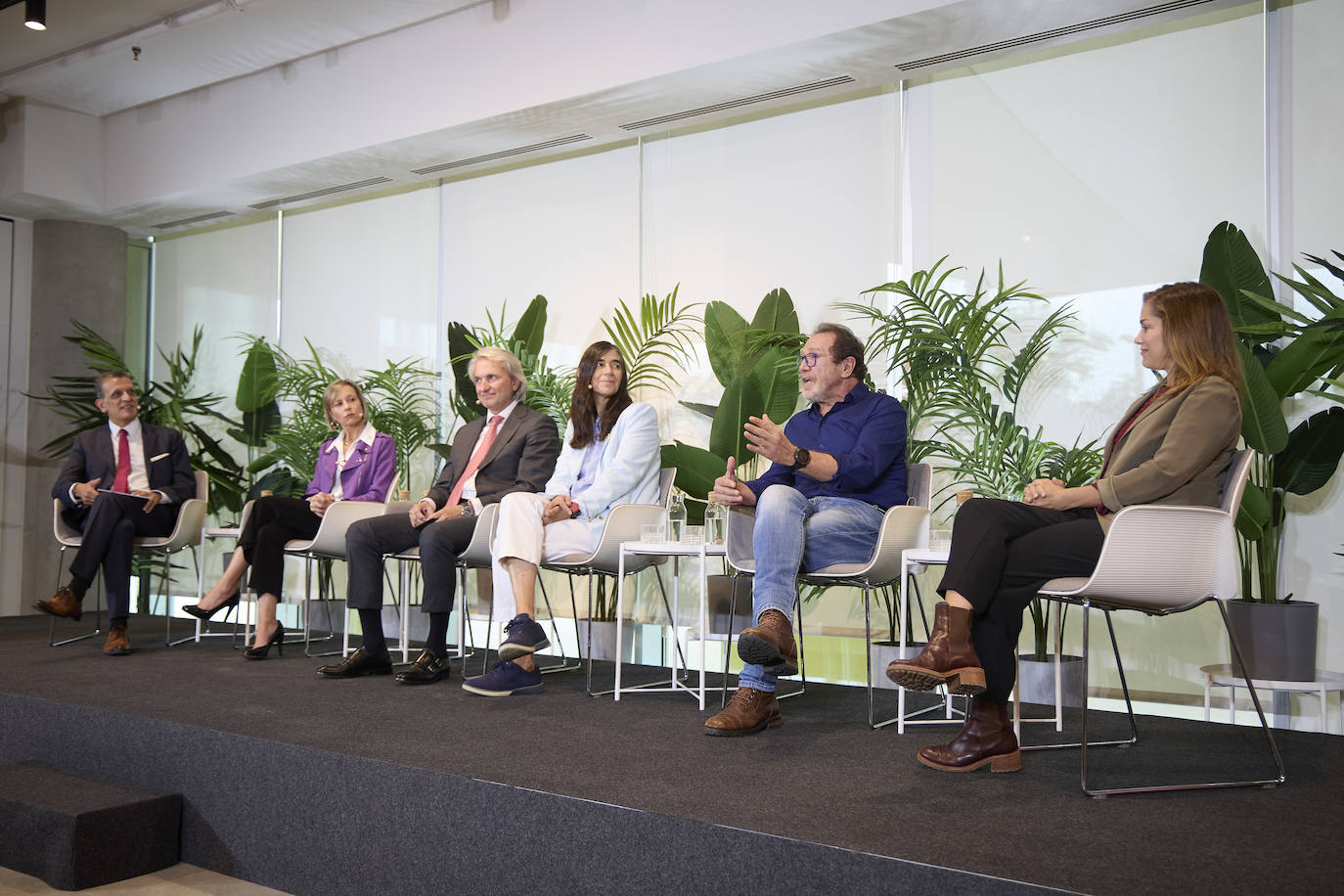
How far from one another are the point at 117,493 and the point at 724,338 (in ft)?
9.45

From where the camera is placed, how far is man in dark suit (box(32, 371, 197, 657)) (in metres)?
4.84

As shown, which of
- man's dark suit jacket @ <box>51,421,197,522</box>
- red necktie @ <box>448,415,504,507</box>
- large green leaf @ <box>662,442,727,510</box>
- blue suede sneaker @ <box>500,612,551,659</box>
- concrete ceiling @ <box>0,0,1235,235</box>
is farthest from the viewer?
man's dark suit jacket @ <box>51,421,197,522</box>

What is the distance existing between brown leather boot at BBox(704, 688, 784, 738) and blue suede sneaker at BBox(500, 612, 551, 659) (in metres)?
0.84

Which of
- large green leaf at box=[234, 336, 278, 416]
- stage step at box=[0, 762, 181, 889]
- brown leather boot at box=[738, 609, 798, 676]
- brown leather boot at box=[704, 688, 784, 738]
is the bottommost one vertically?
stage step at box=[0, 762, 181, 889]

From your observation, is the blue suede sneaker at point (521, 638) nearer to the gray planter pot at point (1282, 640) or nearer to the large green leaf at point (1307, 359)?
→ the gray planter pot at point (1282, 640)

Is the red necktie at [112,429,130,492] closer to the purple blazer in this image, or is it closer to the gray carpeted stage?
the purple blazer

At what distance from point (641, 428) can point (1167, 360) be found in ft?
6.25

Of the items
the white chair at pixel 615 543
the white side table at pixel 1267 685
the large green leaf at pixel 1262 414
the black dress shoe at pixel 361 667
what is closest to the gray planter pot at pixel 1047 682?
the white side table at pixel 1267 685

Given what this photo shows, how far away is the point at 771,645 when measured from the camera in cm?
273

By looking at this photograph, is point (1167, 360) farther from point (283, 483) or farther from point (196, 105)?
point (196, 105)

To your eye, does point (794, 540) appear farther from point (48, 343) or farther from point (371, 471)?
point (48, 343)

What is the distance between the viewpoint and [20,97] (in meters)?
6.79

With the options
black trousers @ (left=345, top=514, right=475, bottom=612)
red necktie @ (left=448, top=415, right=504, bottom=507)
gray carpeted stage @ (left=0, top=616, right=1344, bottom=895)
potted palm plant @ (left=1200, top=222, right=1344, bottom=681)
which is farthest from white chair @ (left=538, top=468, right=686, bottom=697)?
potted palm plant @ (left=1200, top=222, right=1344, bottom=681)

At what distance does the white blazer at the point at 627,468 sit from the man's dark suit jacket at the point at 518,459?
16 centimetres
